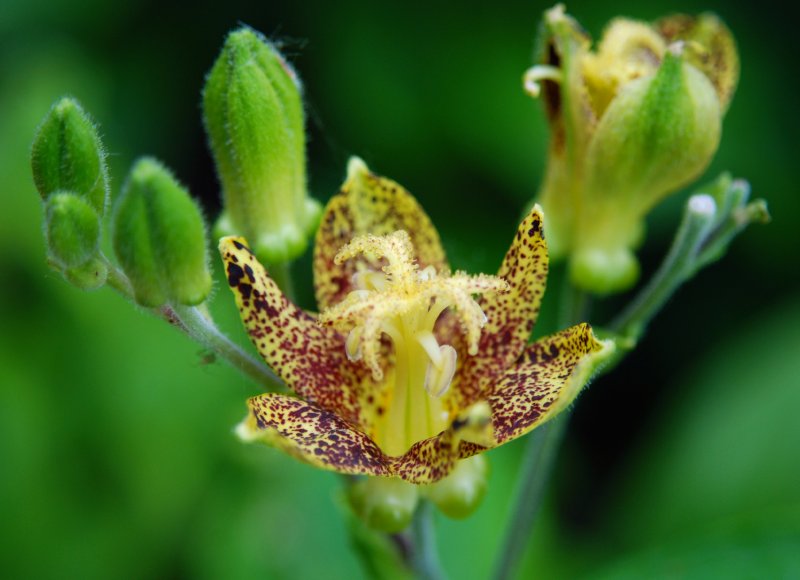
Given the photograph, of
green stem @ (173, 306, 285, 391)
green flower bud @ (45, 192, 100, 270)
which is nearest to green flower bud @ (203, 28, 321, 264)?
green stem @ (173, 306, 285, 391)

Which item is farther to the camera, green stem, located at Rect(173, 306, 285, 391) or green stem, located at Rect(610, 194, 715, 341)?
green stem, located at Rect(610, 194, 715, 341)

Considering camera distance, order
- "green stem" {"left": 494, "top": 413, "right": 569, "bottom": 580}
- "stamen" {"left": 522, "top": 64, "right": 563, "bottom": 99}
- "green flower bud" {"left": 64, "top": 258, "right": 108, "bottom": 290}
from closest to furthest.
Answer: "green flower bud" {"left": 64, "top": 258, "right": 108, "bottom": 290} < "stamen" {"left": 522, "top": 64, "right": 563, "bottom": 99} < "green stem" {"left": 494, "top": 413, "right": 569, "bottom": 580}

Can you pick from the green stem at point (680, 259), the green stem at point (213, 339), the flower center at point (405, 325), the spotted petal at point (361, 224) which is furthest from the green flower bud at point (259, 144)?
the green stem at point (680, 259)

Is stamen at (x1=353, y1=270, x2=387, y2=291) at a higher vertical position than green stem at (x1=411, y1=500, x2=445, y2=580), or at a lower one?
higher

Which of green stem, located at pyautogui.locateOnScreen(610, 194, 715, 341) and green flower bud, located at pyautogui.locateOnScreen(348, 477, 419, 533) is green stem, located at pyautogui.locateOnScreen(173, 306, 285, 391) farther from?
green stem, located at pyautogui.locateOnScreen(610, 194, 715, 341)

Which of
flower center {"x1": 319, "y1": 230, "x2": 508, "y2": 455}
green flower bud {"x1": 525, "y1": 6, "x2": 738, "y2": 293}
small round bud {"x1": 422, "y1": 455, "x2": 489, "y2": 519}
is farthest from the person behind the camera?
green flower bud {"x1": 525, "y1": 6, "x2": 738, "y2": 293}

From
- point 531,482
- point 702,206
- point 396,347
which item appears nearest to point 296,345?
point 396,347

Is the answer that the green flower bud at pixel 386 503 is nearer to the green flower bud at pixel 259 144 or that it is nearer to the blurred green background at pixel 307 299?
the green flower bud at pixel 259 144

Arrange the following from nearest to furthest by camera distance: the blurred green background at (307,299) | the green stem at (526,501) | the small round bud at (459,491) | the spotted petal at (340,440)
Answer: the spotted petal at (340,440)
the small round bud at (459,491)
the green stem at (526,501)
the blurred green background at (307,299)
